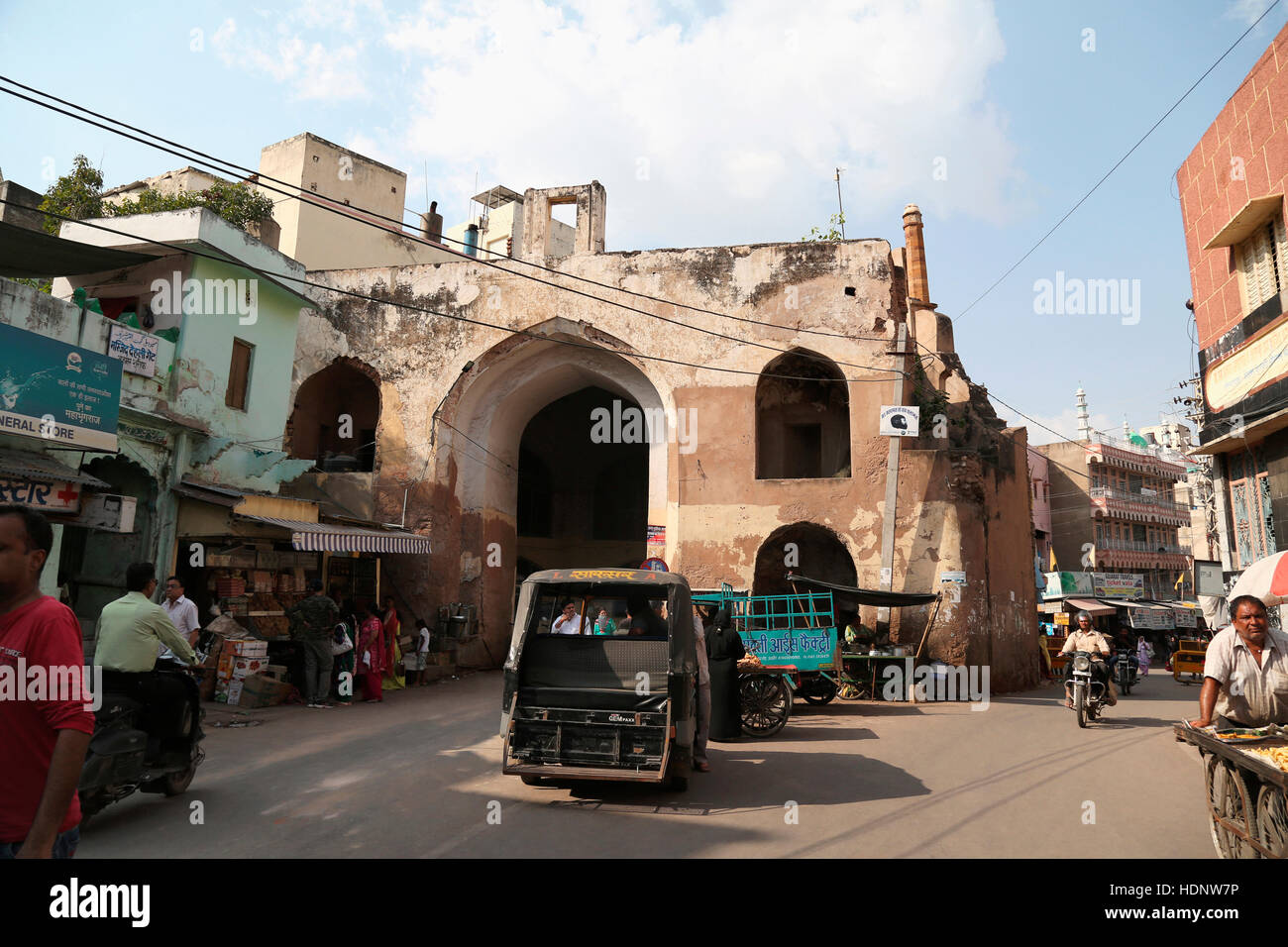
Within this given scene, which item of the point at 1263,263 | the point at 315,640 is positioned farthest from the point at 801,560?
the point at 315,640

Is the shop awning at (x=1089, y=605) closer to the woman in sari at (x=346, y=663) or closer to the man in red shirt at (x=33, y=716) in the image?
the woman in sari at (x=346, y=663)

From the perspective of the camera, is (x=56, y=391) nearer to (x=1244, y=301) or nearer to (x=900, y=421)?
(x=900, y=421)

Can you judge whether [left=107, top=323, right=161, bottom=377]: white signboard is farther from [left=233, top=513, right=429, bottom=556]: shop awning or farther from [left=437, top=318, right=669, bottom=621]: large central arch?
[left=437, top=318, right=669, bottom=621]: large central arch

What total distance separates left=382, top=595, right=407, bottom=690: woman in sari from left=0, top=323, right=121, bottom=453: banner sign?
16.1 feet

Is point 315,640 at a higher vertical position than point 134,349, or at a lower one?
lower

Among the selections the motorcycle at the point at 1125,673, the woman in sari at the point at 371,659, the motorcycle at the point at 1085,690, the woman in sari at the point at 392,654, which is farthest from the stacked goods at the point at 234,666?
the motorcycle at the point at 1125,673

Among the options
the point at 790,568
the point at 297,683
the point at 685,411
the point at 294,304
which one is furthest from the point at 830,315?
the point at 297,683

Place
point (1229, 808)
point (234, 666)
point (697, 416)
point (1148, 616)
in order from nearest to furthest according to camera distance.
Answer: point (1229, 808) → point (234, 666) → point (697, 416) → point (1148, 616)

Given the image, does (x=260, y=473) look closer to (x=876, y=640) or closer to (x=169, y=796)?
(x=169, y=796)

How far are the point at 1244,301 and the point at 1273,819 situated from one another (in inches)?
452

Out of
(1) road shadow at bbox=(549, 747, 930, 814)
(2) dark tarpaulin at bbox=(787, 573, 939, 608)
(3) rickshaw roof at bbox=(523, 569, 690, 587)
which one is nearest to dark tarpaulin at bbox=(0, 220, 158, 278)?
(3) rickshaw roof at bbox=(523, 569, 690, 587)

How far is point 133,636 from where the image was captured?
5.31 m

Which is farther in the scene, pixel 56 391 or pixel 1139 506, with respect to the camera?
pixel 1139 506
